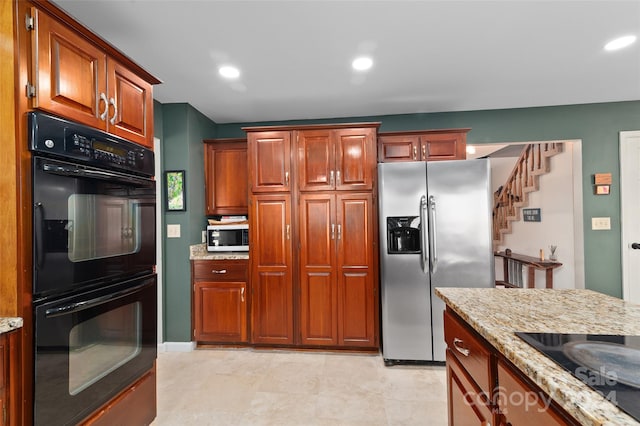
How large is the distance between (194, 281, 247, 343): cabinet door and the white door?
4.00 metres

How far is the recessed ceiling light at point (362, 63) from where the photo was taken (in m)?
2.29

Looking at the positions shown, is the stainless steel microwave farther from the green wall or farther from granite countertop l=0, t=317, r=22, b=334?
granite countertop l=0, t=317, r=22, b=334

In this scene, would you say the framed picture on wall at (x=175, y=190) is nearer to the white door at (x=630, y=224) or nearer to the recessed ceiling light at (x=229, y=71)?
the recessed ceiling light at (x=229, y=71)

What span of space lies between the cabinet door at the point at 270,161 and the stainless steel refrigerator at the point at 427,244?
968mm

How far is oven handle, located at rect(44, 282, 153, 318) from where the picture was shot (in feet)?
3.87

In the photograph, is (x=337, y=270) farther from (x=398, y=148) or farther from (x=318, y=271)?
(x=398, y=148)

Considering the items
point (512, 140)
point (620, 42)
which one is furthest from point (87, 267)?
point (512, 140)

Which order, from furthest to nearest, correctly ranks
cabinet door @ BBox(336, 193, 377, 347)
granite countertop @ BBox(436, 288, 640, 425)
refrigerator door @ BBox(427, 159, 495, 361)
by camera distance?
cabinet door @ BBox(336, 193, 377, 347) < refrigerator door @ BBox(427, 159, 495, 361) < granite countertop @ BBox(436, 288, 640, 425)

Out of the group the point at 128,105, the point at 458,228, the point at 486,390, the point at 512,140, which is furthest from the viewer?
the point at 512,140

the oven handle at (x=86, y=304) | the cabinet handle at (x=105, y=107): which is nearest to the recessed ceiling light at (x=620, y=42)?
the cabinet handle at (x=105, y=107)

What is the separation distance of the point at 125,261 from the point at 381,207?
6.60 ft

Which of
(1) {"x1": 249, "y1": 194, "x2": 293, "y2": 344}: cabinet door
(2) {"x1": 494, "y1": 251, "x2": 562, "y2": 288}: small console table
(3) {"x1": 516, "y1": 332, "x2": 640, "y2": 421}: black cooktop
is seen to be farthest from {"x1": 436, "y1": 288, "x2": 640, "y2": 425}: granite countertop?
(2) {"x1": 494, "y1": 251, "x2": 562, "y2": 288}: small console table

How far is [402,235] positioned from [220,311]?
1979mm

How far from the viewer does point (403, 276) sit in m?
2.74
